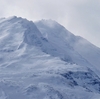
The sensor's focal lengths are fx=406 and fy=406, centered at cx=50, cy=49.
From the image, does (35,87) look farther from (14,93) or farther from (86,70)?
(86,70)

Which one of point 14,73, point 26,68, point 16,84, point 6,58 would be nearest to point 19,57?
point 6,58

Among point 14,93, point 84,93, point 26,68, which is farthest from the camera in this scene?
point 26,68

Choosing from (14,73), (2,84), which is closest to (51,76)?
(14,73)

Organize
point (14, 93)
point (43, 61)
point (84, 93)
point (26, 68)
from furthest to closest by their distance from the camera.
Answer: point (43, 61) < point (26, 68) < point (84, 93) < point (14, 93)

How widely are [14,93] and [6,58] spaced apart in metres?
54.8

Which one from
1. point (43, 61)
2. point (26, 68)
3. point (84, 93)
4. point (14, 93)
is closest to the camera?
point (14, 93)

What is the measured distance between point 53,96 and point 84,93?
18.1 meters

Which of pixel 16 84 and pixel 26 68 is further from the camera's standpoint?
pixel 26 68

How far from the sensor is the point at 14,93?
465ft

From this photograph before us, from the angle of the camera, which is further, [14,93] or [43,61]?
[43,61]

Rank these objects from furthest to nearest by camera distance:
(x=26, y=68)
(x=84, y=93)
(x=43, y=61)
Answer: (x=43, y=61)
(x=26, y=68)
(x=84, y=93)

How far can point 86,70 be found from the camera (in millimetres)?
197250

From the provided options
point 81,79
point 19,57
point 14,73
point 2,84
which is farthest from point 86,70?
point 2,84

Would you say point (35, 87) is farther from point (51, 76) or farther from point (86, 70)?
point (86, 70)
